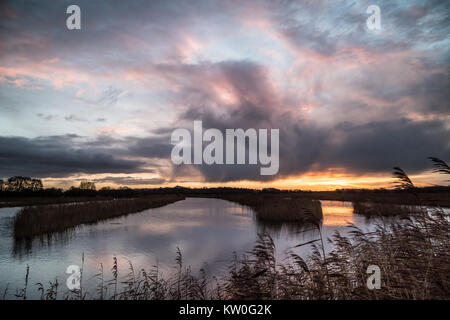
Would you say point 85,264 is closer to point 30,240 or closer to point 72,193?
point 30,240

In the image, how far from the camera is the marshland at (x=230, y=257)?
613cm

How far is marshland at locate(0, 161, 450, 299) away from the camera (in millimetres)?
6129

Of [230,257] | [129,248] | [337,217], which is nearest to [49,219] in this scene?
[129,248]

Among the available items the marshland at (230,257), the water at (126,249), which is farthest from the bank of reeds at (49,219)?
the water at (126,249)

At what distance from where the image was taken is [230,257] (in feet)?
46.8

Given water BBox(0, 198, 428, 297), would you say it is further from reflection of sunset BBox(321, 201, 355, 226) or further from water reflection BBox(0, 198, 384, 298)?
reflection of sunset BBox(321, 201, 355, 226)

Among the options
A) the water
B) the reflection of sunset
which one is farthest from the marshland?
the reflection of sunset

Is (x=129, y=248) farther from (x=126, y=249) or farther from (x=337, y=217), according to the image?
(x=337, y=217)

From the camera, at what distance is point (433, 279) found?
5.54 metres

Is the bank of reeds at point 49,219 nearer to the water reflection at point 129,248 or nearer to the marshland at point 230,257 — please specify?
the marshland at point 230,257
